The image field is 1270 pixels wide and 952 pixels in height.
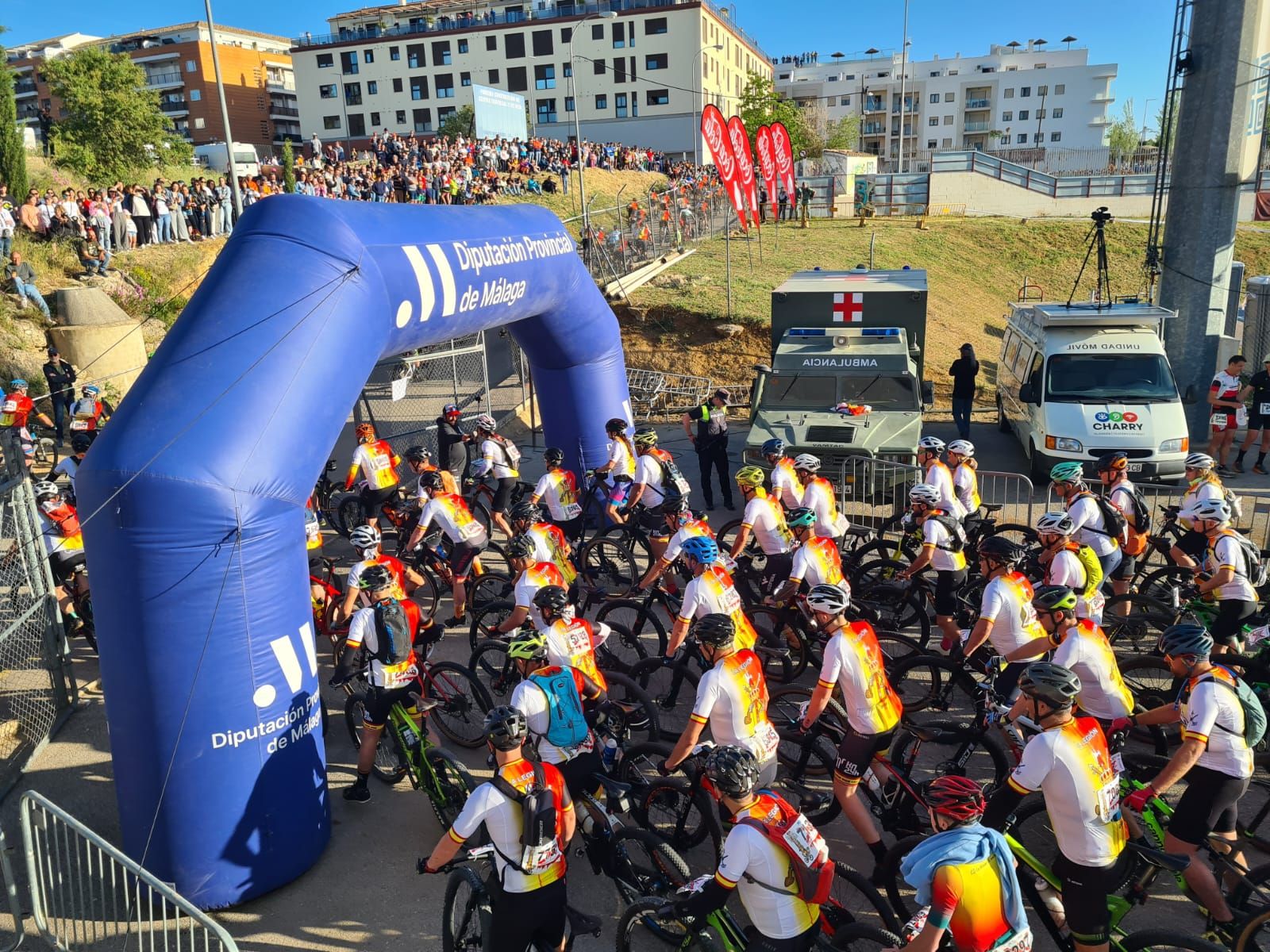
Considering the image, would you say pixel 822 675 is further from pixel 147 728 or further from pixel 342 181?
pixel 342 181

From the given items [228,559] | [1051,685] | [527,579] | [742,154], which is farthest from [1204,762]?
[742,154]

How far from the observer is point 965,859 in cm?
386

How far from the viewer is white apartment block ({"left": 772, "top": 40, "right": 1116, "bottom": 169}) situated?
9888 centimetres

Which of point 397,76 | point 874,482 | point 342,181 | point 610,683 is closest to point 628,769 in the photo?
point 610,683

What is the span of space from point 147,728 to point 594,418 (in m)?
7.99

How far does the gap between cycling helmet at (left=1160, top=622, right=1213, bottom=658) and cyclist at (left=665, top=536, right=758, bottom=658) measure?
2.74 meters

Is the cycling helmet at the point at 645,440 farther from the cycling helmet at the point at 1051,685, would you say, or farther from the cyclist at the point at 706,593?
the cycling helmet at the point at 1051,685

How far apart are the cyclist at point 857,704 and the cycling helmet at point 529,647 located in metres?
1.83

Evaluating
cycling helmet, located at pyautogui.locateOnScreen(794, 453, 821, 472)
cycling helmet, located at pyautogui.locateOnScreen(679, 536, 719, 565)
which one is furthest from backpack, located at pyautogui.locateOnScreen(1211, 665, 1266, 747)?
cycling helmet, located at pyautogui.locateOnScreen(794, 453, 821, 472)

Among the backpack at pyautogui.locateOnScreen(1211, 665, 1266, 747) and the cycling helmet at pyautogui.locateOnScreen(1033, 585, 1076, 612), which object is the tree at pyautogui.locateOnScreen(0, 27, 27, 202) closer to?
the cycling helmet at pyautogui.locateOnScreen(1033, 585, 1076, 612)

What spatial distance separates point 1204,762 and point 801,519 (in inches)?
152

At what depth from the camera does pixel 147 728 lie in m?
5.89

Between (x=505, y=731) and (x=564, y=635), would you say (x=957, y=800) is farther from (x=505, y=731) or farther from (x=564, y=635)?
(x=564, y=635)

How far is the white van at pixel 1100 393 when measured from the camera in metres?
12.9
